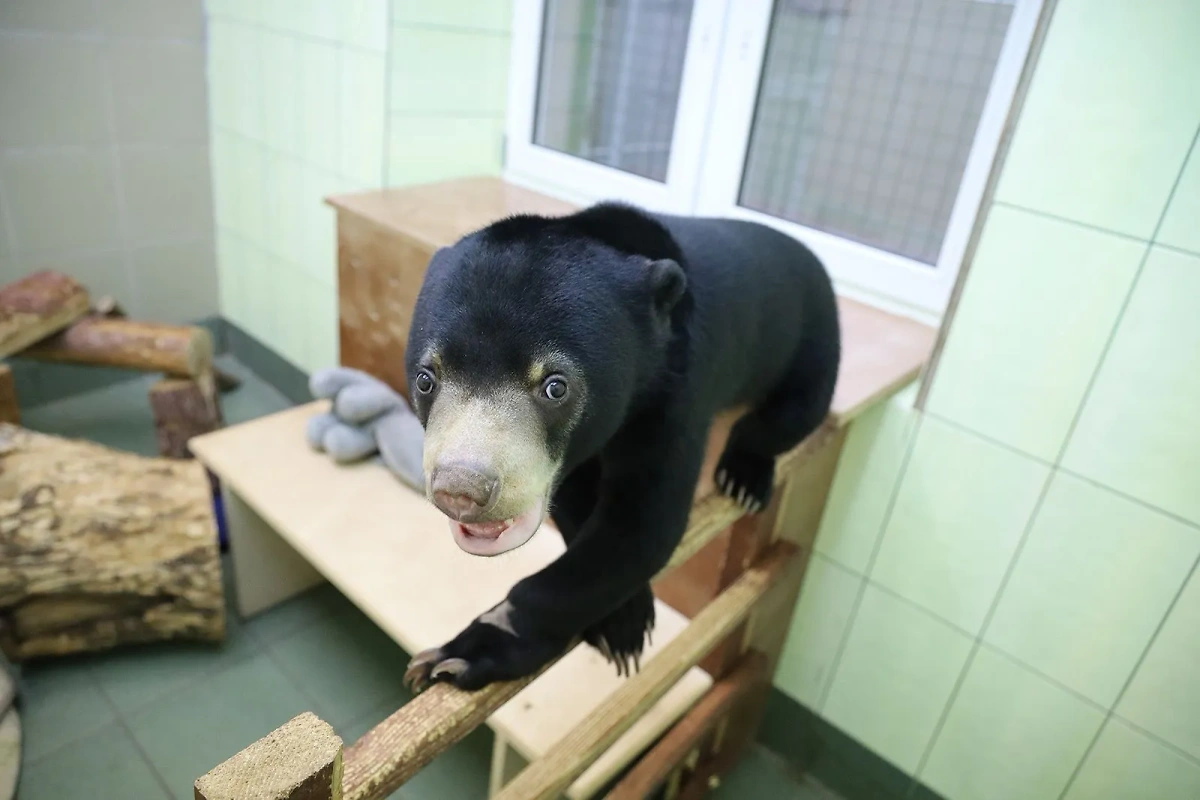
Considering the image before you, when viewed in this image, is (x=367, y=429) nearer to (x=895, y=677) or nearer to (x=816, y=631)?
(x=816, y=631)

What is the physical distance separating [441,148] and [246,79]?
2.74 feet

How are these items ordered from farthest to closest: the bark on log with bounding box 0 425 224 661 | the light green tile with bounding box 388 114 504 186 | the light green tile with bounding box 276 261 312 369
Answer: the light green tile with bounding box 276 261 312 369 < the light green tile with bounding box 388 114 504 186 < the bark on log with bounding box 0 425 224 661

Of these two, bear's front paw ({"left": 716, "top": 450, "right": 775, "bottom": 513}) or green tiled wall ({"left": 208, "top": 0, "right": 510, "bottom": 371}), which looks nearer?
bear's front paw ({"left": 716, "top": 450, "right": 775, "bottom": 513})

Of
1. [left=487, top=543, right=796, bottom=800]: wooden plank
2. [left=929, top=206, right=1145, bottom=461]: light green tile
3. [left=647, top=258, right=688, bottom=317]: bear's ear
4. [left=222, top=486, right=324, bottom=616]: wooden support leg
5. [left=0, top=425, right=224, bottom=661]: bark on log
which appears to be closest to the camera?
[left=647, top=258, right=688, bottom=317]: bear's ear

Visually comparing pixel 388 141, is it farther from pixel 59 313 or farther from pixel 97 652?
pixel 97 652

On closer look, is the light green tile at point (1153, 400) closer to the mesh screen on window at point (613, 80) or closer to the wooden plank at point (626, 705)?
the wooden plank at point (626, 705)

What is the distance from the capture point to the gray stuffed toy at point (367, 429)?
6.02 feet

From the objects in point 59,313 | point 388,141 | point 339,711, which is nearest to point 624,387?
point 339,711

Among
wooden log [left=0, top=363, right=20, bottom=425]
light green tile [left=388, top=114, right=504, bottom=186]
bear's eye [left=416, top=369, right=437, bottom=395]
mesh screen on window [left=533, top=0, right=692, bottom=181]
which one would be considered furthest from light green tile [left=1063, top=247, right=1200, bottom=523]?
wooden log [left=0, top=363, right=20, bottom=425]

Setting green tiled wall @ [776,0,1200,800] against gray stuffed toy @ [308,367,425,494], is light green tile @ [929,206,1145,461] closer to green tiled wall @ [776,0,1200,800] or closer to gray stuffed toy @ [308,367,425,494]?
green tiled wall @ [776,0,1200,800]

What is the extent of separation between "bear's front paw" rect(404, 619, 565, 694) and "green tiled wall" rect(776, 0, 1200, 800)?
36.8 inches

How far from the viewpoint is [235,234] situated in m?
2.95

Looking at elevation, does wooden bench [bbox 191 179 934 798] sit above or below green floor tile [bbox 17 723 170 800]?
above

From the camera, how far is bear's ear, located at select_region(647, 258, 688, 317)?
2.58 ft
